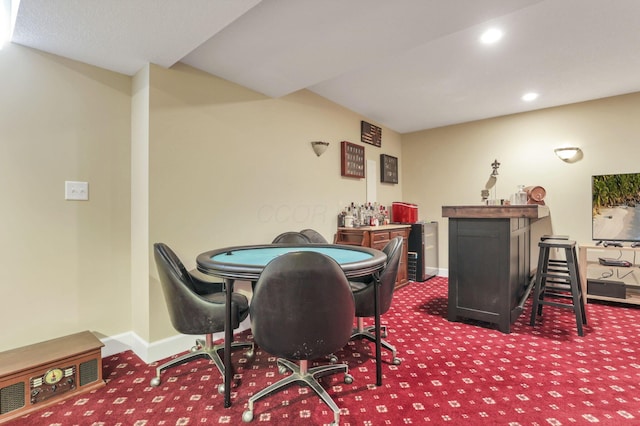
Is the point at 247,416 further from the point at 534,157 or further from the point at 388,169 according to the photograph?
the point at 534,157

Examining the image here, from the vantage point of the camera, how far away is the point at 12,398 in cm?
171

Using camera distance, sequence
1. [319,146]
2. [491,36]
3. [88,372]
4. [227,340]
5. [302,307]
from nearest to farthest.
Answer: [302,307] → [227,340] → [88,372] → [491,36] → [319,146]

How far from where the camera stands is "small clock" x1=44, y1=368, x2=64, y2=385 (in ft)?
5.94

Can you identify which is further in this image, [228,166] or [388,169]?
[388,169]

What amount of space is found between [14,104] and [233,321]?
2.06 metres

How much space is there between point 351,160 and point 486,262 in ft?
7.24

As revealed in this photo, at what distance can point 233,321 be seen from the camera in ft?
6.19

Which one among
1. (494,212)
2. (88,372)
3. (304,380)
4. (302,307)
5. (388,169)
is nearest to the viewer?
(302,307)

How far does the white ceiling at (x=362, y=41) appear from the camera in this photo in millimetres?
1839

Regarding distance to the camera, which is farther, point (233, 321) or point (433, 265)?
point (433, 265)

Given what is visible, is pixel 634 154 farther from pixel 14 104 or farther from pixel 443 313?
pixel 14 104

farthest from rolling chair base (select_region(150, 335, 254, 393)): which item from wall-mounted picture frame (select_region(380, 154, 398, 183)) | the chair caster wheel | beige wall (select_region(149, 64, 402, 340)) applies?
wall-mounted picture frame (select_region(380, 154, 398, 183))

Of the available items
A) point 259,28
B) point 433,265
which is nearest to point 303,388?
point 259,28

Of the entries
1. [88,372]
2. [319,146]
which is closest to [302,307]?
[88,372]
